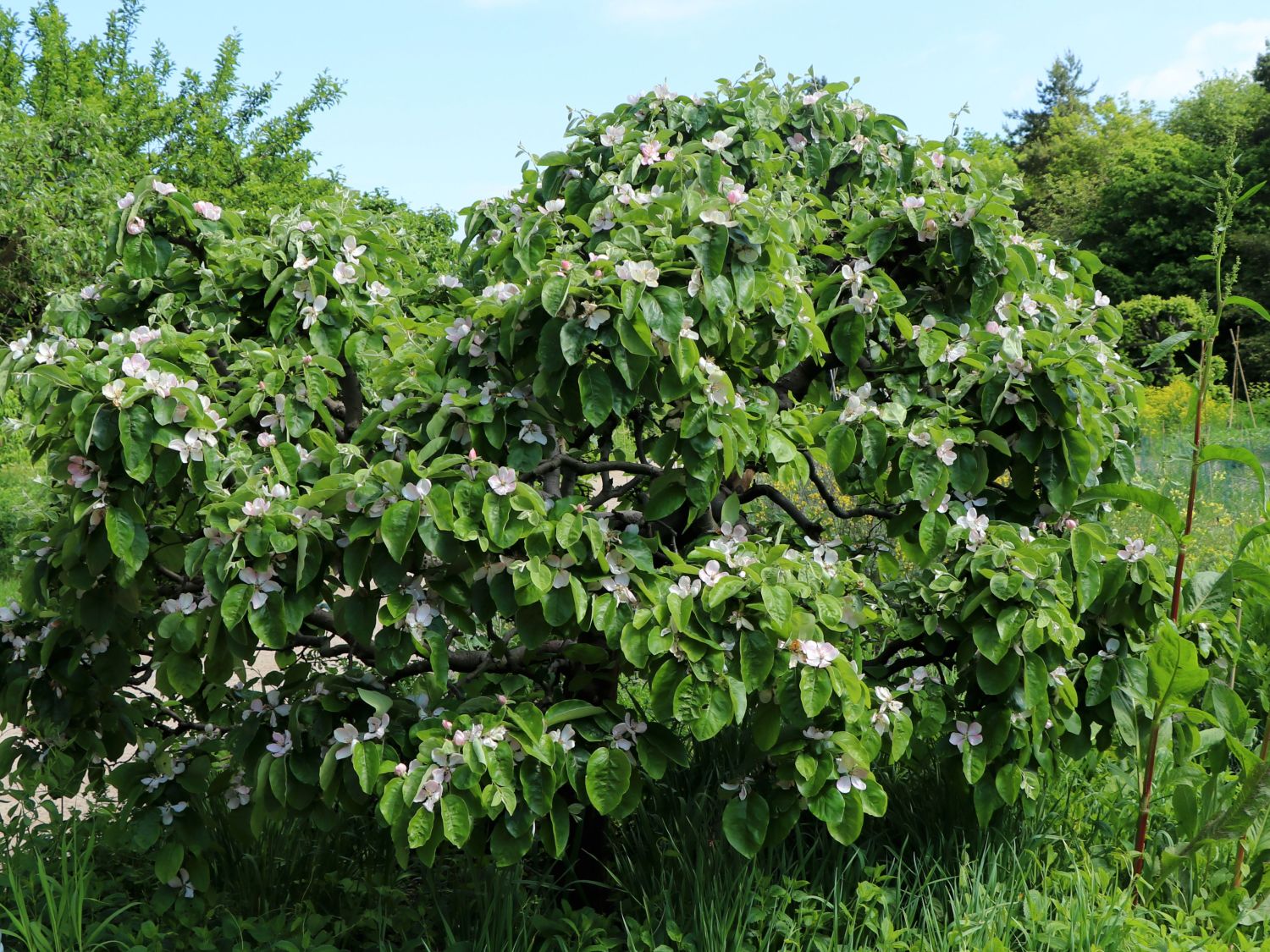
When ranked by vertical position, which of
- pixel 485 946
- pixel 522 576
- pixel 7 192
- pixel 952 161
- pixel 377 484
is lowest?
pixel 485 946

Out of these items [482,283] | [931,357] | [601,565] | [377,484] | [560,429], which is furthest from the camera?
[482,283]

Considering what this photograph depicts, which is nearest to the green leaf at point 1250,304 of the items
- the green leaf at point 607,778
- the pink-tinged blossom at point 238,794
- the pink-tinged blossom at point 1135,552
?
the pink-tinged blossom at point 1135,552

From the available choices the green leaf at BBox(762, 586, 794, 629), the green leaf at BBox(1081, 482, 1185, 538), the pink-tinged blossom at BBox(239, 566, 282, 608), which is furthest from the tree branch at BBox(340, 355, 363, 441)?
the green leaf at BBox(1081, 482, 1185, 538)

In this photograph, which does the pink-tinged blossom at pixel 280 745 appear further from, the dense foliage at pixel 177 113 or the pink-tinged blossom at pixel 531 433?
the dense foliage at pixel 177 113

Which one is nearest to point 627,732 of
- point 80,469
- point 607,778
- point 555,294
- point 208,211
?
point 607,778

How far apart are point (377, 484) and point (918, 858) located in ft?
6.61

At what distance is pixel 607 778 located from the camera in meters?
2.43

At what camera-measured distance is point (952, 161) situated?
11.0 ft

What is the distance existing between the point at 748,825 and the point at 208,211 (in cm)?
223

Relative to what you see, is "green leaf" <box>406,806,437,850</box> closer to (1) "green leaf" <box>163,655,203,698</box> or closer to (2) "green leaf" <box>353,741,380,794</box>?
(2) "green leaf" <box>353,741,380,794</box>

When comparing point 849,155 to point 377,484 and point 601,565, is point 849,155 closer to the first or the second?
point 601,565

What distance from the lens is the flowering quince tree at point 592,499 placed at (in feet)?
7.58

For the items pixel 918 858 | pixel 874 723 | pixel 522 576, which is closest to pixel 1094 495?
pixel 874 723

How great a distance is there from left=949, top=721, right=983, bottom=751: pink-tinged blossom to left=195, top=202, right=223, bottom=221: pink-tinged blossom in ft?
8.10
